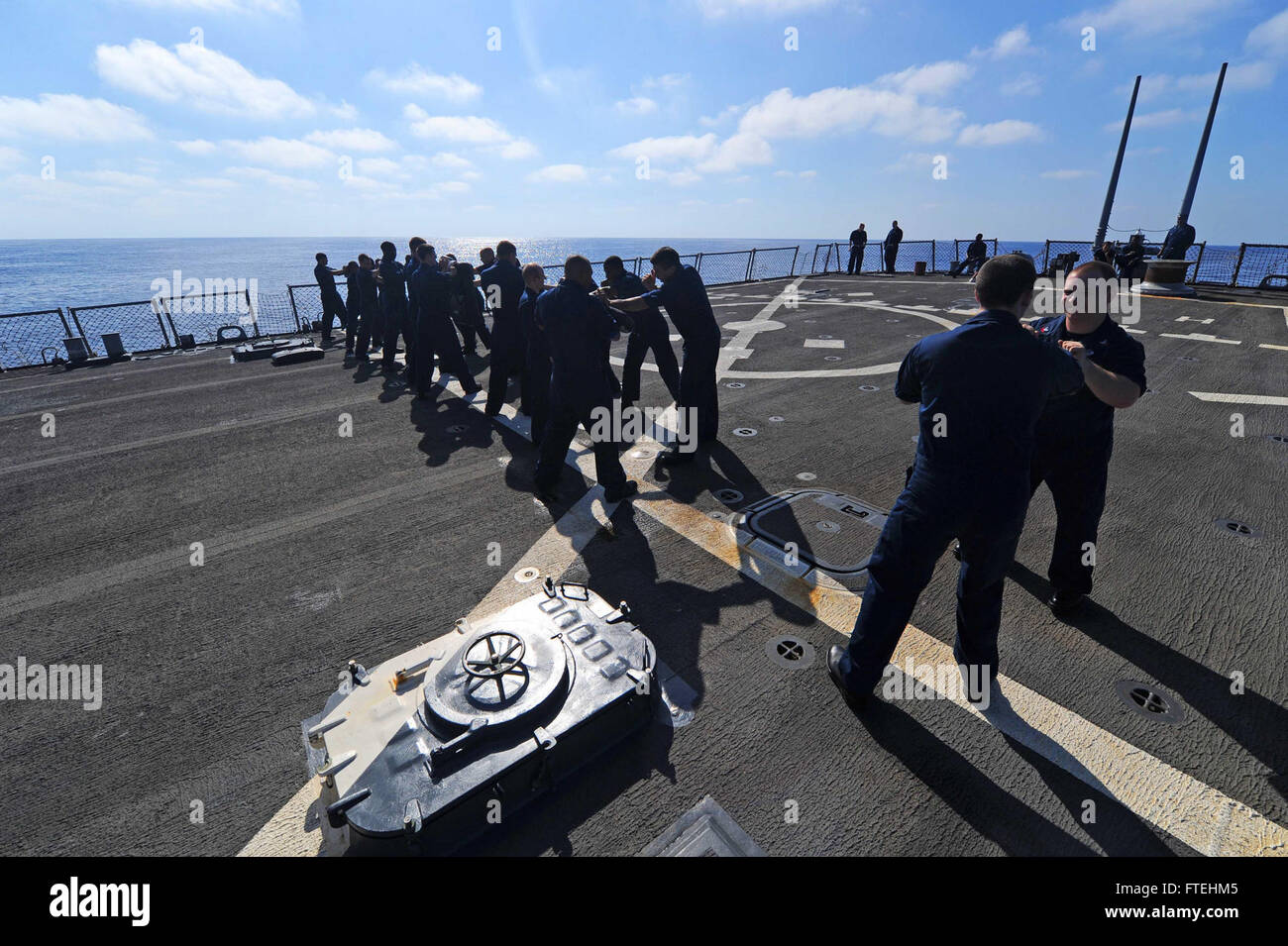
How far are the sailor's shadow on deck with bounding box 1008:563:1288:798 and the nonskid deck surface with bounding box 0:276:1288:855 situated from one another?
17mm

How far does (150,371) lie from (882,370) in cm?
1616

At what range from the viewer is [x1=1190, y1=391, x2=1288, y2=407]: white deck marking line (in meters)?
7.97

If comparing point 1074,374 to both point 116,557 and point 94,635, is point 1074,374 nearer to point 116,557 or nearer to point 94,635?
point 94,635

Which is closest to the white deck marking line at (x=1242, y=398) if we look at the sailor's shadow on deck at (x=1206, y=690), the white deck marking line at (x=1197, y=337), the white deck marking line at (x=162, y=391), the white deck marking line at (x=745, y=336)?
the white deck marking line at (x=1197, y=337)

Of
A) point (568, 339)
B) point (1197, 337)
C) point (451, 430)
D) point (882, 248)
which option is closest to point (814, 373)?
point (568, 339)

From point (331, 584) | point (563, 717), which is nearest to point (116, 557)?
point (331, 584)

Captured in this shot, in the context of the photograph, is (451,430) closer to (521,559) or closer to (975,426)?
(521,559)

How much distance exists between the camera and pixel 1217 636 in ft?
12.0

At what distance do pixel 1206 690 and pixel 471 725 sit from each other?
4.30 meters

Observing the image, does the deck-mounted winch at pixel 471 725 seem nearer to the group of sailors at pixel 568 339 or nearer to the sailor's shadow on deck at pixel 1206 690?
the group of sailors at pixel 568 339

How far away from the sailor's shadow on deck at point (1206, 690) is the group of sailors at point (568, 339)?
4.06 m

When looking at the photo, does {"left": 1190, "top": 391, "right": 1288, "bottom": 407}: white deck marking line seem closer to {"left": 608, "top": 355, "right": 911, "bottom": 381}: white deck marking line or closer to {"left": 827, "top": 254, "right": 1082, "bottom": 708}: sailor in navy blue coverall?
{"left": 608, "top": 355, "right": 911, "bottom": 381}: white deck marking line

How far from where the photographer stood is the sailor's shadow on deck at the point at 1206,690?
2881mm

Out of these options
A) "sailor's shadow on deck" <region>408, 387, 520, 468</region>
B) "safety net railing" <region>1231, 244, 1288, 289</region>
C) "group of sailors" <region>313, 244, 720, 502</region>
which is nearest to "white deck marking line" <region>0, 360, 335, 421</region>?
"group of sailors" <region>313, 244, 720, 502</region>
